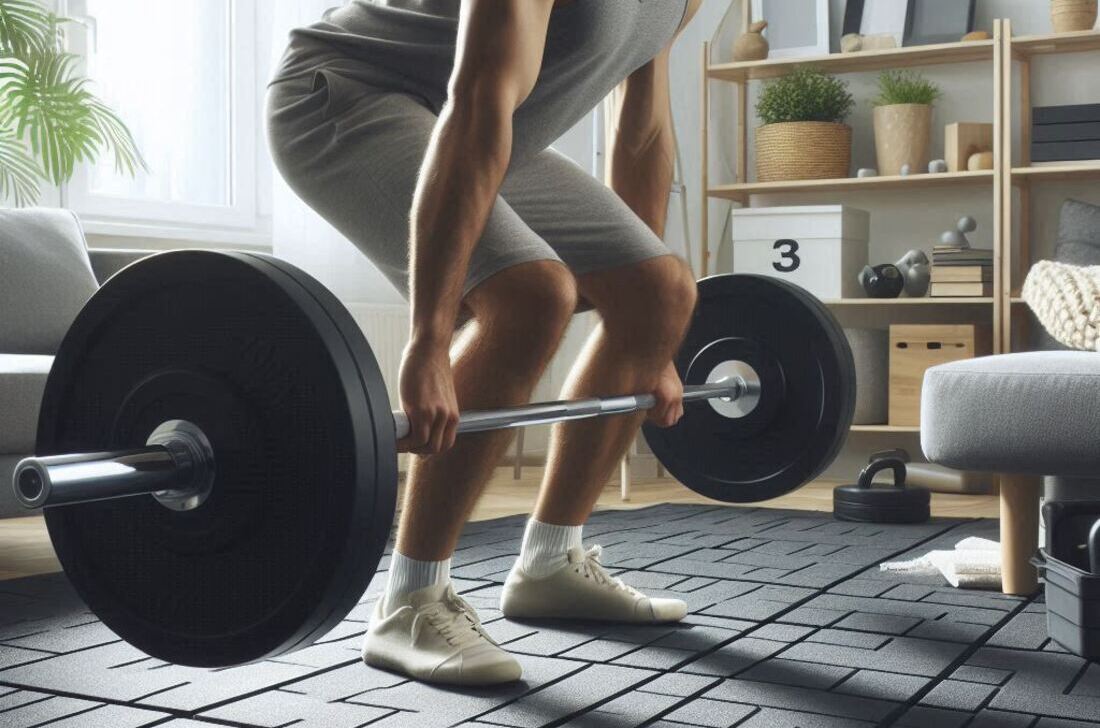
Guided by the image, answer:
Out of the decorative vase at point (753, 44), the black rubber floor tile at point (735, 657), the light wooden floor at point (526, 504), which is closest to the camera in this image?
the black rubber floor tile at point (735, 657)

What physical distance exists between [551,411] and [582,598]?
→ 478 mm

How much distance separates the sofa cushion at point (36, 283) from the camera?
2.94 m

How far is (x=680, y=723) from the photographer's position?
1.43 metres

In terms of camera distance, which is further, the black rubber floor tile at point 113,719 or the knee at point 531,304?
the knee at point 531,304

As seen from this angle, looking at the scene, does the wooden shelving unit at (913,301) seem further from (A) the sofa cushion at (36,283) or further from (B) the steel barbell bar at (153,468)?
(B) the steel barbell bar at (153,468)

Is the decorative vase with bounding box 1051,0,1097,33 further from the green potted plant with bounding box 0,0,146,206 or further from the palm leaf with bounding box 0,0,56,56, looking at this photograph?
the palm leaf with bounding box 0,0,56,56

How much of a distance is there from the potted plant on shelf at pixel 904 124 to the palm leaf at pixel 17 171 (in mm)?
2513

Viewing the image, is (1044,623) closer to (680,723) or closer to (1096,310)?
(1096,310)

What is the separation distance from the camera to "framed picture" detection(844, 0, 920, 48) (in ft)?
14.1

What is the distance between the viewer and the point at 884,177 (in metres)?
4.18

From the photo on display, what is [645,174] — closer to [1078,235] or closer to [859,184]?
[1078,235]

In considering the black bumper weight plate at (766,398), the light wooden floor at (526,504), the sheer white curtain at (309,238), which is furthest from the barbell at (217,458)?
the sheer white curtain at (309,238)

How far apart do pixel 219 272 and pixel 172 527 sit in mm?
252

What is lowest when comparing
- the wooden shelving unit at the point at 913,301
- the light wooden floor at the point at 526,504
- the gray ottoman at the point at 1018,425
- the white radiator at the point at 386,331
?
the light wooden floor at the point at 526,504
